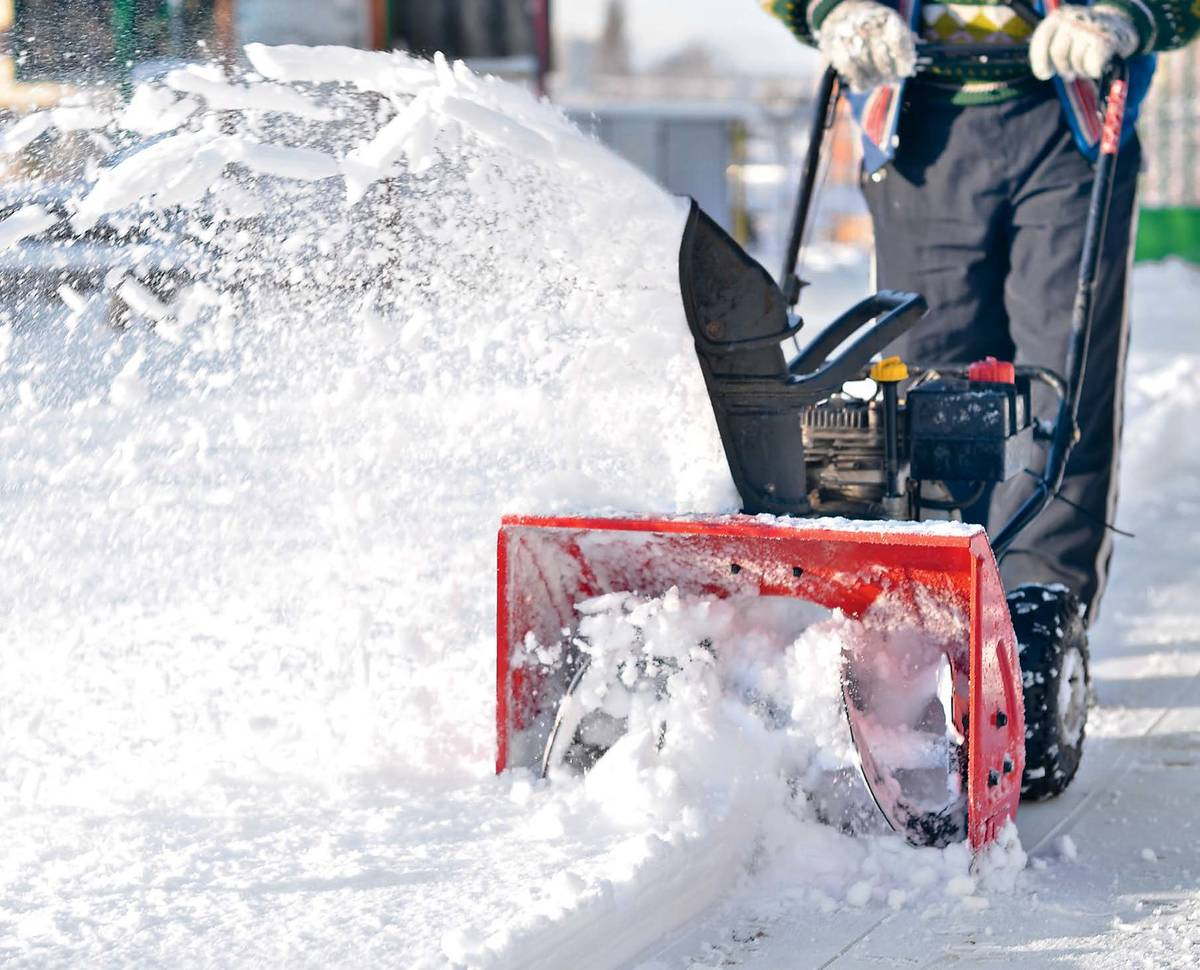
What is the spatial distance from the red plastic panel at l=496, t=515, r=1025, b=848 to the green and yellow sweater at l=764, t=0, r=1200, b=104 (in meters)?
1.59

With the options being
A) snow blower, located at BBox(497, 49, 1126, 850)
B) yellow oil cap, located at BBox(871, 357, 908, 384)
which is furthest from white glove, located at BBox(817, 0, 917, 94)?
yellow oil cap, located at BBox(871, 357, 908, 384)

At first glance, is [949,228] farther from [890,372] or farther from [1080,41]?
[890,372]

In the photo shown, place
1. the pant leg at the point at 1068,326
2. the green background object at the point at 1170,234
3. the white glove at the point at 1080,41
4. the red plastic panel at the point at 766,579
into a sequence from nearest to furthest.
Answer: the red plastic panel at the point at 766,579 → the white glove at the point at 1080,41 → the pant leg at the point at 1068,326 → the green background object at the point at 1170,234

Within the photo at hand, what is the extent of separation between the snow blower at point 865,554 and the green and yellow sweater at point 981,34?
0.80 metres

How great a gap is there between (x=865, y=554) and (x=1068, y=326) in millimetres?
1357

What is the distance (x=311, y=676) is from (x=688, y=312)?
1.15 metres

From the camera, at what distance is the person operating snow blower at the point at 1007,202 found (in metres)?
3.67

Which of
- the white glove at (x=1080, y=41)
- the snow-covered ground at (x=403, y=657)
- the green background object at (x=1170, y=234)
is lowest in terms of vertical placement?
the green background object at (x=1170, y=234)

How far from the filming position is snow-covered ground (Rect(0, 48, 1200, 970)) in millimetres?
2279

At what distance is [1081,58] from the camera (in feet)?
11.3

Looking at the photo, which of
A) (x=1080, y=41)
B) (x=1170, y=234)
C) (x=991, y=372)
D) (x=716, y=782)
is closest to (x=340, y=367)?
(x=991, y=372)

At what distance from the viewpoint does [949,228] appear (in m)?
3.85

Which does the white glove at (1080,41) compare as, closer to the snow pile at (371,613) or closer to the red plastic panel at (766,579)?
the snow pile at (371,613)

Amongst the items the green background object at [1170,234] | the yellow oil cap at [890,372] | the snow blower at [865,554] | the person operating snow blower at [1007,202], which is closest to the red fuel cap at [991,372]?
the snow blower at [865,554]
